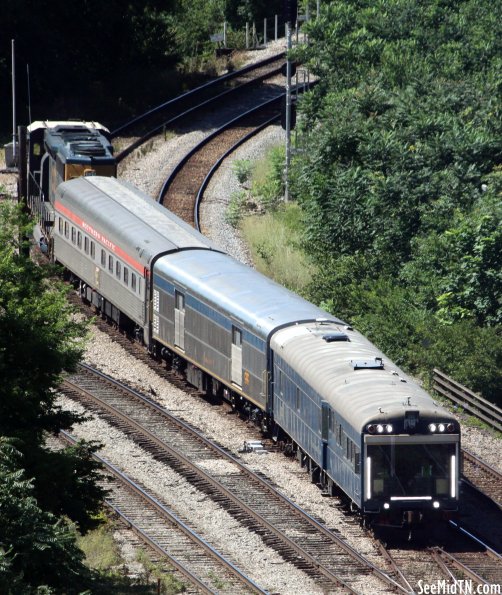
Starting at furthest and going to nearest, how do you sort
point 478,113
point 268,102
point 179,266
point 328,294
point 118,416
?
point 268,102 < point 478,113 < point 328,294 < point 179,266 < point 118,416

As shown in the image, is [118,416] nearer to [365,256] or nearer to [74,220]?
[74,220]

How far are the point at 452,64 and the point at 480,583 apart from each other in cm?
3734

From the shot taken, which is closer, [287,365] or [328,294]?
[287,365]

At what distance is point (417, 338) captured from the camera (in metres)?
35.6

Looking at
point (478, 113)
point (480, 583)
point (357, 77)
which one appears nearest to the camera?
point (480, 583)

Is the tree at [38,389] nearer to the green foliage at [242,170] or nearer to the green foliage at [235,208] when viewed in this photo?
the green foliage at [235,208]

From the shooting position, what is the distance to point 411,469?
22000mm

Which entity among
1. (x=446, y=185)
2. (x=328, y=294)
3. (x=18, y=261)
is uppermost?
(x=18, y=261)

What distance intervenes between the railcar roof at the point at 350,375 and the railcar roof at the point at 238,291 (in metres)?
0.80

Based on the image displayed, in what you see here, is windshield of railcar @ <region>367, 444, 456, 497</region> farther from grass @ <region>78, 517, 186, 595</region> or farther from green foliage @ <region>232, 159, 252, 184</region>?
green foliage @ <region>232, 159, 252, 184</region>

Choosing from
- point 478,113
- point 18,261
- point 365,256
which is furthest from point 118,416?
point 478,113

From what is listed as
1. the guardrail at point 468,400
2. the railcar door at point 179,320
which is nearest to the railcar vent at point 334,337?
the guardrail at point 468,400

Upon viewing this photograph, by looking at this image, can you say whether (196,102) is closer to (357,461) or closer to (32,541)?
(357,461)

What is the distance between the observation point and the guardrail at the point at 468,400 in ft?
99.8
